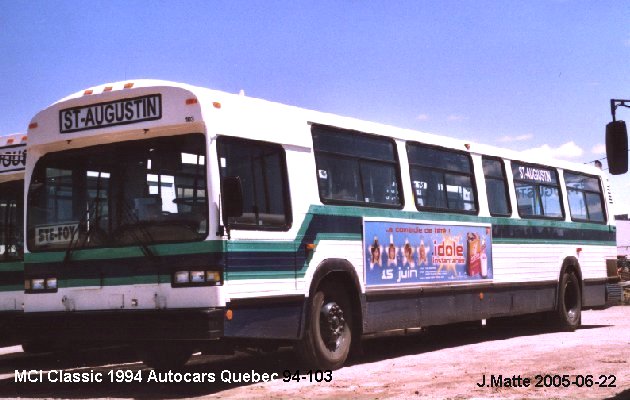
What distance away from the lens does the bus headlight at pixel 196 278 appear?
9.30m

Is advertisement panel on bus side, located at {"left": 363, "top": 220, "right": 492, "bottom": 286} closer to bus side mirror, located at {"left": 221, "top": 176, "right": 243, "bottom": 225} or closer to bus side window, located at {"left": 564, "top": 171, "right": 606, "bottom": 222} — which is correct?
bus side mirror, located at {"left": 221, "top": 176, "right": 243, "bottom": 225}

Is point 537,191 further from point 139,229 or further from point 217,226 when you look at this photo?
point 139,229

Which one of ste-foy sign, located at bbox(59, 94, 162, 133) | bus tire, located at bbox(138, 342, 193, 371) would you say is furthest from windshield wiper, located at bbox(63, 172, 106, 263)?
bus tire, located at bbox(138, 342, 193, 371)

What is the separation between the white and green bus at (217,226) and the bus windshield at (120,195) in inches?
0.6

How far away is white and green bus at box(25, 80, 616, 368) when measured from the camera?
948 cm

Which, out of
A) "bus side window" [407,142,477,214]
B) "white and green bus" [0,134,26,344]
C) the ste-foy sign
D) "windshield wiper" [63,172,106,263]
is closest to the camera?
the ste-foy sign

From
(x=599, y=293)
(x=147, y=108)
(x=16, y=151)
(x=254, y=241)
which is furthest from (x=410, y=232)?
(x=599, y=293)

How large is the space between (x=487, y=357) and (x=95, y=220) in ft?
18.3

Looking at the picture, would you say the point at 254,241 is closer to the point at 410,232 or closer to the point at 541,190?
the point at 410,232

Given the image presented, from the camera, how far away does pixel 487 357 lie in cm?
1241

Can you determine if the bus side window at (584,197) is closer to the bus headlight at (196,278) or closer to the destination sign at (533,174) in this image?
the destination sign at (533,174)

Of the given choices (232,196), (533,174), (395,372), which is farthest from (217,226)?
(533,174)

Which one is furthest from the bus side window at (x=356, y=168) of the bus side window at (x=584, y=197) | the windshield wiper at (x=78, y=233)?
the bus side window at (x=584, y=197)

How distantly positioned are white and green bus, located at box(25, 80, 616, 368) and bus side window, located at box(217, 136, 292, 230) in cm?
2
